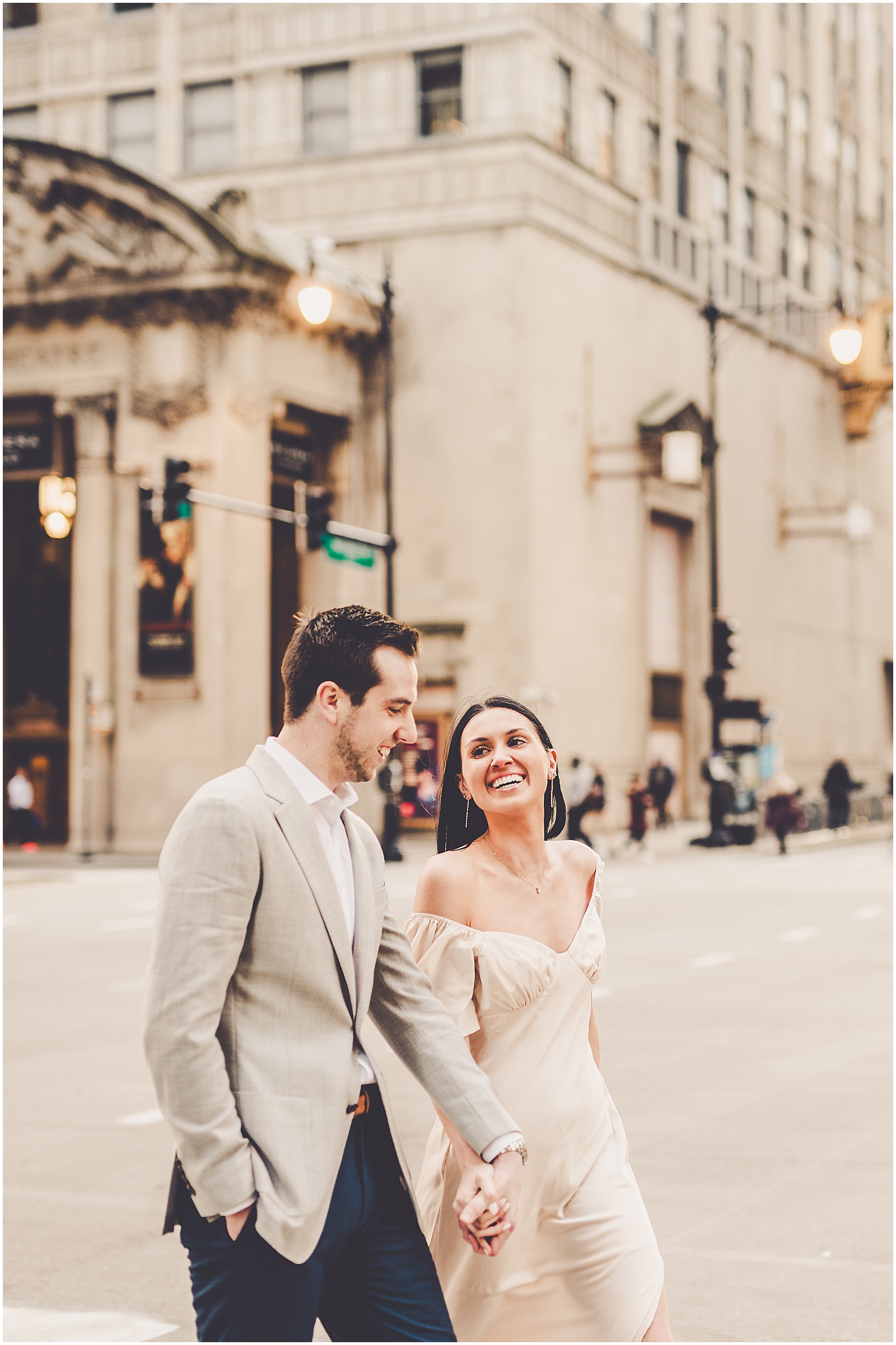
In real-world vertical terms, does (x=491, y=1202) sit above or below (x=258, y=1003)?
below

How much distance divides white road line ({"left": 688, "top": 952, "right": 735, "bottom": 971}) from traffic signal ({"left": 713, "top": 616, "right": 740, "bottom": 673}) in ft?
61.0

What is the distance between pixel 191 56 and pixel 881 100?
96.1ft

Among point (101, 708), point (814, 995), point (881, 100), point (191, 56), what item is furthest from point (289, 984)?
point (881, 100)

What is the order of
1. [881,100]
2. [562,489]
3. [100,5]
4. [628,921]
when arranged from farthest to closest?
[881,100] → [100,5] → [562,489] → [628,921]

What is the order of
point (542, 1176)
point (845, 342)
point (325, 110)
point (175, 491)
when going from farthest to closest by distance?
point (325, 110) < point (845, 342) < point (175, 491) < point (542, 1176)

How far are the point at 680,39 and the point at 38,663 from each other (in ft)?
77.5

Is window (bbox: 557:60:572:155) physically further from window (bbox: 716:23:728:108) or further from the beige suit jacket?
the beige suit jacket

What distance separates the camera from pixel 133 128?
42.2m

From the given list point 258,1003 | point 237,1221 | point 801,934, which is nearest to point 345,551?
point 801,934

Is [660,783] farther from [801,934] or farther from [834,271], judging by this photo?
[834,271]

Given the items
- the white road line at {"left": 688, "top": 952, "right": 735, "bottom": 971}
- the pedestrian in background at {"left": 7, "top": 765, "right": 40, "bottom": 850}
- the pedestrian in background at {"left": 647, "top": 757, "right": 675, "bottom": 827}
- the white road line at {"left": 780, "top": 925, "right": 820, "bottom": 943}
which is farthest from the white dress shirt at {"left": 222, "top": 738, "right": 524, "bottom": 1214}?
the pedestrian in background at {"left": 647, "top": 757, "right": 675, "bottom": 827}

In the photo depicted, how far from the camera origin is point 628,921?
19625 mm

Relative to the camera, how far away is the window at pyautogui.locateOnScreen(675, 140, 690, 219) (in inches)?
1809

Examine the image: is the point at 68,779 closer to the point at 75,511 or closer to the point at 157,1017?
the point at 75,511
